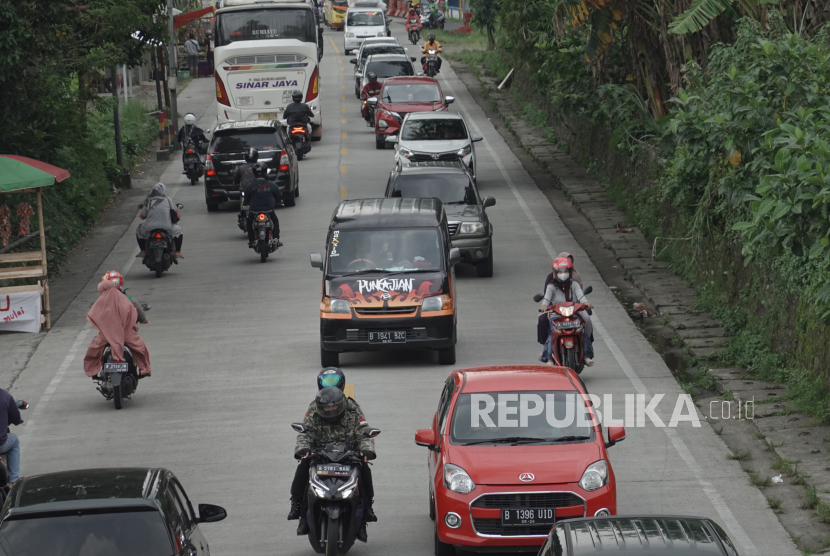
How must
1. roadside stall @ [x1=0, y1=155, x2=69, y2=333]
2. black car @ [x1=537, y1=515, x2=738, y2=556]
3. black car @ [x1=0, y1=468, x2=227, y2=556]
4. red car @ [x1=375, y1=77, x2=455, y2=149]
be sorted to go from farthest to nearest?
red car @ [x1=375, y1=77, x2=455, y2=149] → roadside stall @ [x1=0, y1=155, x2=69, y2=333] → black car @ [x1=0, y1=468, x2=227, y2=556] → black car @ [x1=537, y1=515, x2=738, y2=556]

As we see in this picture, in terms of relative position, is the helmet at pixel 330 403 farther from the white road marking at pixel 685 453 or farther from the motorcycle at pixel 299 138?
the motorcycle at pixel 299 138

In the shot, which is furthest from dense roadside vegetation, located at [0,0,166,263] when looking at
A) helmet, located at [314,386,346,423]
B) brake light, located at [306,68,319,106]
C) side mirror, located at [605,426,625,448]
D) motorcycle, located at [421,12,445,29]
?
motorcycle, located at [421,12,445,29]

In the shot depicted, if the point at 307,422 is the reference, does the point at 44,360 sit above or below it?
below

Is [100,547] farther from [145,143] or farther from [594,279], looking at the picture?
[145,143]

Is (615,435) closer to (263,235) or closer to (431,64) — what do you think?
(263,235)

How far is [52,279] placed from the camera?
80.1ft

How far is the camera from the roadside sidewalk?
12.2 meters

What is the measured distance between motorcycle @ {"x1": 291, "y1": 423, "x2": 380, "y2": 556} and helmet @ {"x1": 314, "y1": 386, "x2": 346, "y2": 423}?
0.77ft

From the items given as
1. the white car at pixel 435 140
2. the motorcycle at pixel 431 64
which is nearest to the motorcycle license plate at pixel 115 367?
the white car at pixel 435 140

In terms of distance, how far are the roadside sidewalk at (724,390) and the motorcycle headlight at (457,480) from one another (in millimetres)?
3124

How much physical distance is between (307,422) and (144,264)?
588 inches

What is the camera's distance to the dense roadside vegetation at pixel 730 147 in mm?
13008

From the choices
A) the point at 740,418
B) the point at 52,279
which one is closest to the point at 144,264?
the point at 52,279

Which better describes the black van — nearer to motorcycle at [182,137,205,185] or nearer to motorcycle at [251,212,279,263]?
motorcycle at [251,212,279,263]
